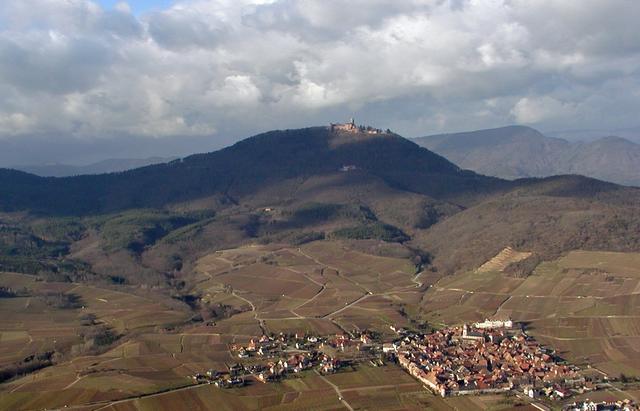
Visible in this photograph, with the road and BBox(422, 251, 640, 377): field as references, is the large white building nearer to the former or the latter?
BBox(422, 251, 640, 377): field

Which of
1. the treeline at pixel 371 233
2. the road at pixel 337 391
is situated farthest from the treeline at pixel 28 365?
the treeline at pixel 371 233

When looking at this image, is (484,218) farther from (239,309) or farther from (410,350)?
(410,350)

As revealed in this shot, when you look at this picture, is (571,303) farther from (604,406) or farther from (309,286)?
(309,286)

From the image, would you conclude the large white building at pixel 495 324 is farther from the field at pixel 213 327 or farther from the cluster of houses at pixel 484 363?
the field at pixel 213 327

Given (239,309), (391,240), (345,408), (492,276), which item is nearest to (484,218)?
(391,240)

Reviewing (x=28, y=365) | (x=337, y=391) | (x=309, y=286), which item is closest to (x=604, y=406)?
(x=337, y=391)

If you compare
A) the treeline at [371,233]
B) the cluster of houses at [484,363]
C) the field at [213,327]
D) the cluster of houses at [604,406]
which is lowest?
the cluster of houses at [604,406]
